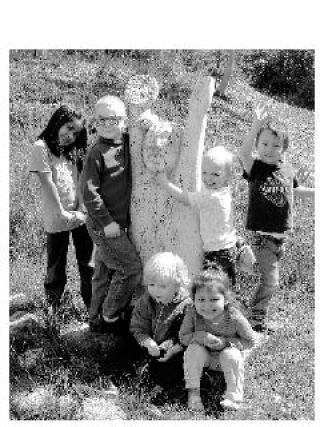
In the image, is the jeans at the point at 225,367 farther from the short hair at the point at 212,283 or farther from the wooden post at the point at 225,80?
the wooden post at the point at 225,80

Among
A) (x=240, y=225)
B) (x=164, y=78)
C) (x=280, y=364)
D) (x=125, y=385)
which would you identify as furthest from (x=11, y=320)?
(x=164, y=78)

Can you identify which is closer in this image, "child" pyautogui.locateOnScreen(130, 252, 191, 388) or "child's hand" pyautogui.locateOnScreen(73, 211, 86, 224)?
"child" pyautogui.locateOnScreen(130, 252, 191, 388)

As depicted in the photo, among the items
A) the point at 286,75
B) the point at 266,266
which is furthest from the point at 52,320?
the point at 286,75

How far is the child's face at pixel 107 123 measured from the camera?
485cm

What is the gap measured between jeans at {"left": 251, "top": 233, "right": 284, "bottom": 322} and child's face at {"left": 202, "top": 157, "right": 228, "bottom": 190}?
641mm

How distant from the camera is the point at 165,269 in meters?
4.64

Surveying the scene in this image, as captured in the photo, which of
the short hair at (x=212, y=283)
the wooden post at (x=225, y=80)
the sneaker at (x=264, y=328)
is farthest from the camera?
the wooden post at (x=225, y=80)

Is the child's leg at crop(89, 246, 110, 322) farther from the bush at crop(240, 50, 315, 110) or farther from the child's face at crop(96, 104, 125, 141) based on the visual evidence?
the bush at crop(240, 50, 315, 110)

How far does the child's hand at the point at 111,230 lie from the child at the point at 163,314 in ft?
1.05

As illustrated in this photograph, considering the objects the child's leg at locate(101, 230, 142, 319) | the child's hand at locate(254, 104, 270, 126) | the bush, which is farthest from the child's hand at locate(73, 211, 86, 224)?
the bush

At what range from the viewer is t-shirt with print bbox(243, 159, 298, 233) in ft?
17.0

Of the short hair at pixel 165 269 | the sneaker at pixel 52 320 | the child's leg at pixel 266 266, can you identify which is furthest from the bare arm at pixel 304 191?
the sneaker at pixel 52 320

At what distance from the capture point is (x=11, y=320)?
5555mm

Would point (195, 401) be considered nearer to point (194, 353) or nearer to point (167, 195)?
point (194, 353)
